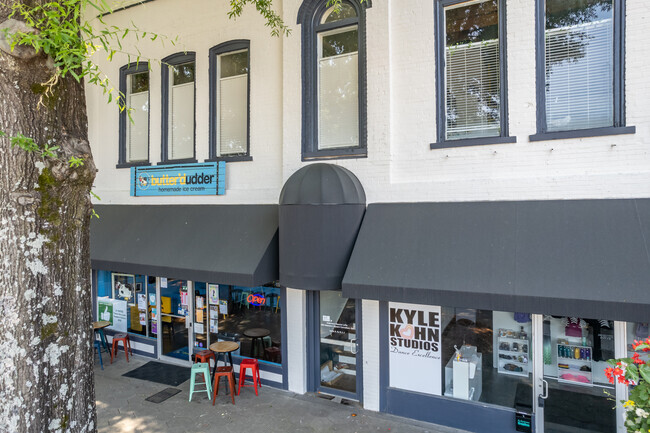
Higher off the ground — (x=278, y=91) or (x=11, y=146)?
(x=278, y=91)

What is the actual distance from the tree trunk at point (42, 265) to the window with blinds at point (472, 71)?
19.2 feet

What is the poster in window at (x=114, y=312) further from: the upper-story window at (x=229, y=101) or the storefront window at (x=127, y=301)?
the upper-story window at (x=229, y=101)

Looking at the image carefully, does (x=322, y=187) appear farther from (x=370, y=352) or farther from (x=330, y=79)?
(x=370, y=352)

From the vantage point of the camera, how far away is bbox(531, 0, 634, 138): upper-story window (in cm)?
625

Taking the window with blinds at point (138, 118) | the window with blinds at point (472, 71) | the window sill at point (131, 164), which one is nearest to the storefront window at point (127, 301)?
the window sill at point (131, 164)

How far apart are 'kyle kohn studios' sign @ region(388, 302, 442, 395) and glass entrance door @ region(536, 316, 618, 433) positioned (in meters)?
1.58

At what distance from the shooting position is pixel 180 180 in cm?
964

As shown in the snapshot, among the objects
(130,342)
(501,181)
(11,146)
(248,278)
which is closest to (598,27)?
(501,181)

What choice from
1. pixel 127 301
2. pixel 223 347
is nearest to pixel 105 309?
pixel 127 301

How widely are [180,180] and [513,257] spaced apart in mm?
7122

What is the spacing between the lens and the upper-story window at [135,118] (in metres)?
10.6

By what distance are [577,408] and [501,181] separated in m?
3.60

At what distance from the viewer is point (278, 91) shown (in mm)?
8680

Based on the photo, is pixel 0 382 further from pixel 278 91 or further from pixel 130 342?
pixel 130 342
